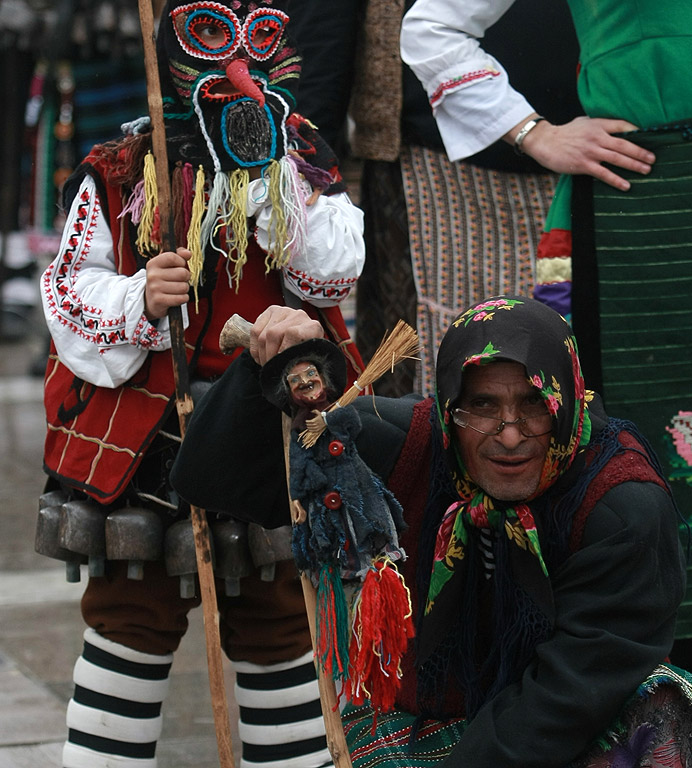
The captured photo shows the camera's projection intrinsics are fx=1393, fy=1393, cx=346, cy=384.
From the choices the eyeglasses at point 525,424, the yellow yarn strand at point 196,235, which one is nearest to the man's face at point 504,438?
the eyeglasses at point 525,424

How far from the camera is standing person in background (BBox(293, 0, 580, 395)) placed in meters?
3.47

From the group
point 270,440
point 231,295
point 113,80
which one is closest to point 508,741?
point 270,440

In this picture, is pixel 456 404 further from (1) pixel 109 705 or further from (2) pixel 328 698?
(1) pixel 109 705

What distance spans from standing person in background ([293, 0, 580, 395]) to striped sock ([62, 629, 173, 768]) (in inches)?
44.0

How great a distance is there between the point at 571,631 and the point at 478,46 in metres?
1.51

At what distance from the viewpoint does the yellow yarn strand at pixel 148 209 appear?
8.88ft

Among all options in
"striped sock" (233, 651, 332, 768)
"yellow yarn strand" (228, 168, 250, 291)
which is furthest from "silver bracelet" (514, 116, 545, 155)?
"striped sock" (233, 651, 332, 768)

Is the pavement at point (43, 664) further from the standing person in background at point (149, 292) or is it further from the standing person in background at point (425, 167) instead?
the standing person in background at point (425, 167)

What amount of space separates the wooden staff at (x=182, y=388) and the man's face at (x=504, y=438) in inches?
22.7

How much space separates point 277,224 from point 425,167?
36.2 inches

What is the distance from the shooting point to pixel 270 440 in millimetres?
2459

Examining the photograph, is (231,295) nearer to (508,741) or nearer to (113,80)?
(508,741)

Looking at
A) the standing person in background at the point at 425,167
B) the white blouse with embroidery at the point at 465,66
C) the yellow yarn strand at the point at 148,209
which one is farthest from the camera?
the standing person in background at the point at 425,167

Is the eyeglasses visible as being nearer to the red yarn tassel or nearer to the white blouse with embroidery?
the red yarn tassel
